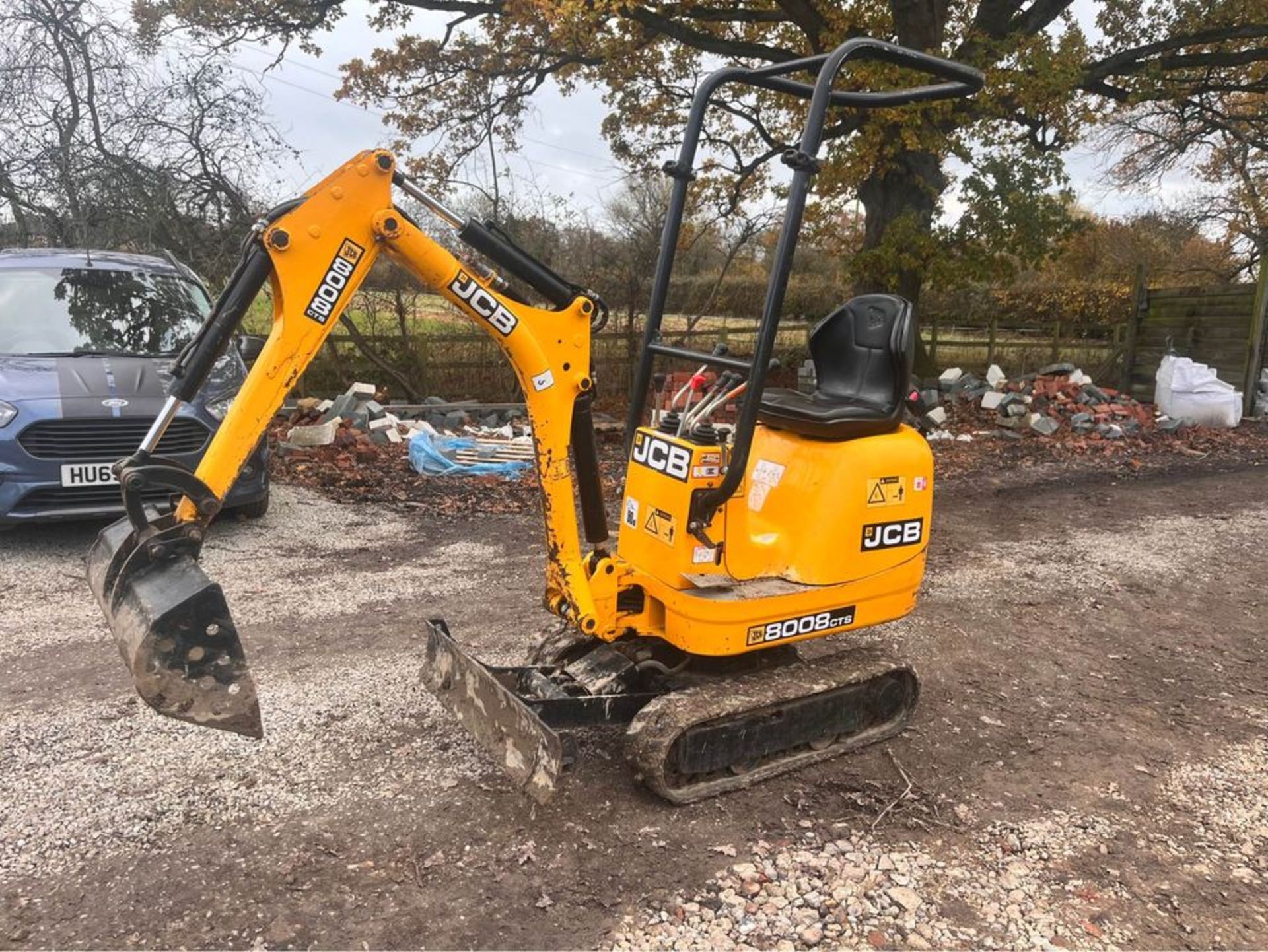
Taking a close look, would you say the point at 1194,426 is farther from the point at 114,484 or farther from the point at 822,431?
the point at 114,484

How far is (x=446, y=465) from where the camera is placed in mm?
9180

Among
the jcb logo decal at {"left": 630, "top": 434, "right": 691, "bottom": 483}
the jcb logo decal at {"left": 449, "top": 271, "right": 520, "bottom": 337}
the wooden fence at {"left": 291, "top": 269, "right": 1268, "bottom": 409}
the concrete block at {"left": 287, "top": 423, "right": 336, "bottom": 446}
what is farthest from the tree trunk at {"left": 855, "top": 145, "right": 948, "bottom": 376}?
the jcb logo decal at {"left": 449, "top": 271, "right": 520, "bottom": 337}

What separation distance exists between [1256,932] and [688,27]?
1202 centimetres

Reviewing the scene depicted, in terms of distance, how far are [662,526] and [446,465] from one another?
5.82 metres

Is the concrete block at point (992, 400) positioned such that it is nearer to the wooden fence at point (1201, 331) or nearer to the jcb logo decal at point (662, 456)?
the wooden fence at point (1201, 331)

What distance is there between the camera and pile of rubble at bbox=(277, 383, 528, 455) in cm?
956

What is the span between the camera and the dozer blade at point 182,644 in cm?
269

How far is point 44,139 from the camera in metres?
9.72

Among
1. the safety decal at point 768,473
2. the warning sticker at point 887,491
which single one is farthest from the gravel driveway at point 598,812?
the safety decal at point 768,473

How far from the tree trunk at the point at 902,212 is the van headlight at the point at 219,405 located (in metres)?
8.17

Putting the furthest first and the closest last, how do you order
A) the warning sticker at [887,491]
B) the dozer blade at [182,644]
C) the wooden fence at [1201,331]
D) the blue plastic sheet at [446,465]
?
1. the wooden fence at [1201,331]
2. the blue plastic sheet at [446,465]
3. the warning sticker at [887,491]
4. the dozer blade at [182,644]

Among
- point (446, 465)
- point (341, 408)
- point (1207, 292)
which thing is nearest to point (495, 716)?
point (446, 465)

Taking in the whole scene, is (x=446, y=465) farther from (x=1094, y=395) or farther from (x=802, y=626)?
(x=1094, y=395)

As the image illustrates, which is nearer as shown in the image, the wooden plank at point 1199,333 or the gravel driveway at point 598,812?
the gravel driveway at point 598,812
